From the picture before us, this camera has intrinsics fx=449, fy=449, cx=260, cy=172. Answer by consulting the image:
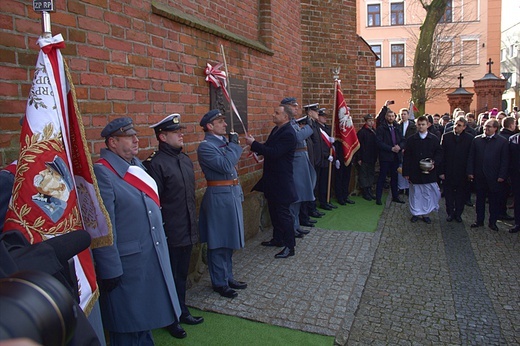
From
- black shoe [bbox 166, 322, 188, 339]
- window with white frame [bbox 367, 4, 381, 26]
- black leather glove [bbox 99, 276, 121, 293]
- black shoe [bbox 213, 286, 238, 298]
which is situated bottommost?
black shoe [bbox 166, 322, 188, 339]

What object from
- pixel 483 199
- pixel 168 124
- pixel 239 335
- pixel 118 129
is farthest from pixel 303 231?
pixel 118 129

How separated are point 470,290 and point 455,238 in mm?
2143

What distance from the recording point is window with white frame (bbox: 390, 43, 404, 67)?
35.4 m

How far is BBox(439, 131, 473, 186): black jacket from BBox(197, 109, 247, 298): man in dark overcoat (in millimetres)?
4750

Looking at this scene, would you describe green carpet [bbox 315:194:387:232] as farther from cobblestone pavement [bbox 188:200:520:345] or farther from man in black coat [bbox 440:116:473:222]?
man in black coat [bbox 440:116:473:222]

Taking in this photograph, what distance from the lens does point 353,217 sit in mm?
8047

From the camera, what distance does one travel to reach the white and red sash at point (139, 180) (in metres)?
3.05

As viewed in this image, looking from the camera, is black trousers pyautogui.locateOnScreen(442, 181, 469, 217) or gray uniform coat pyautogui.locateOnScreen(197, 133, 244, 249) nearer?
gray uniform coat pyautogui.locateOnScreen(197, 133, 244, 249)

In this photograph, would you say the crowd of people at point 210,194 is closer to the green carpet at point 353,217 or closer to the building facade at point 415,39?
the green carpet at point 353,217

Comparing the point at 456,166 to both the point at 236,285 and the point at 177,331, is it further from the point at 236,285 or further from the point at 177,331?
the point at 177,331

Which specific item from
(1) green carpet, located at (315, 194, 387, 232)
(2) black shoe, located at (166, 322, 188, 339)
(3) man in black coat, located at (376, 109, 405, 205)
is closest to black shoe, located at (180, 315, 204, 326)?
(2) black shoe, located at (166, 322, 188, 339)

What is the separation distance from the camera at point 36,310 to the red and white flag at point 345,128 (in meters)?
8.36

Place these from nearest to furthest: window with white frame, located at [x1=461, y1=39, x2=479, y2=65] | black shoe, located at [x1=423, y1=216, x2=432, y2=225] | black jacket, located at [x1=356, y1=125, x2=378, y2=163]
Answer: black shoe, located at [x1=423, y1=216, x2=432, y2=225], black jacket, located at [x1=356, y1=125, x2=378, y2=163], window with white frame, located at [x1=461, y1=39, x2=479, y2=65]

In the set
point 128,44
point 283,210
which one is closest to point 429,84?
point 283,210
